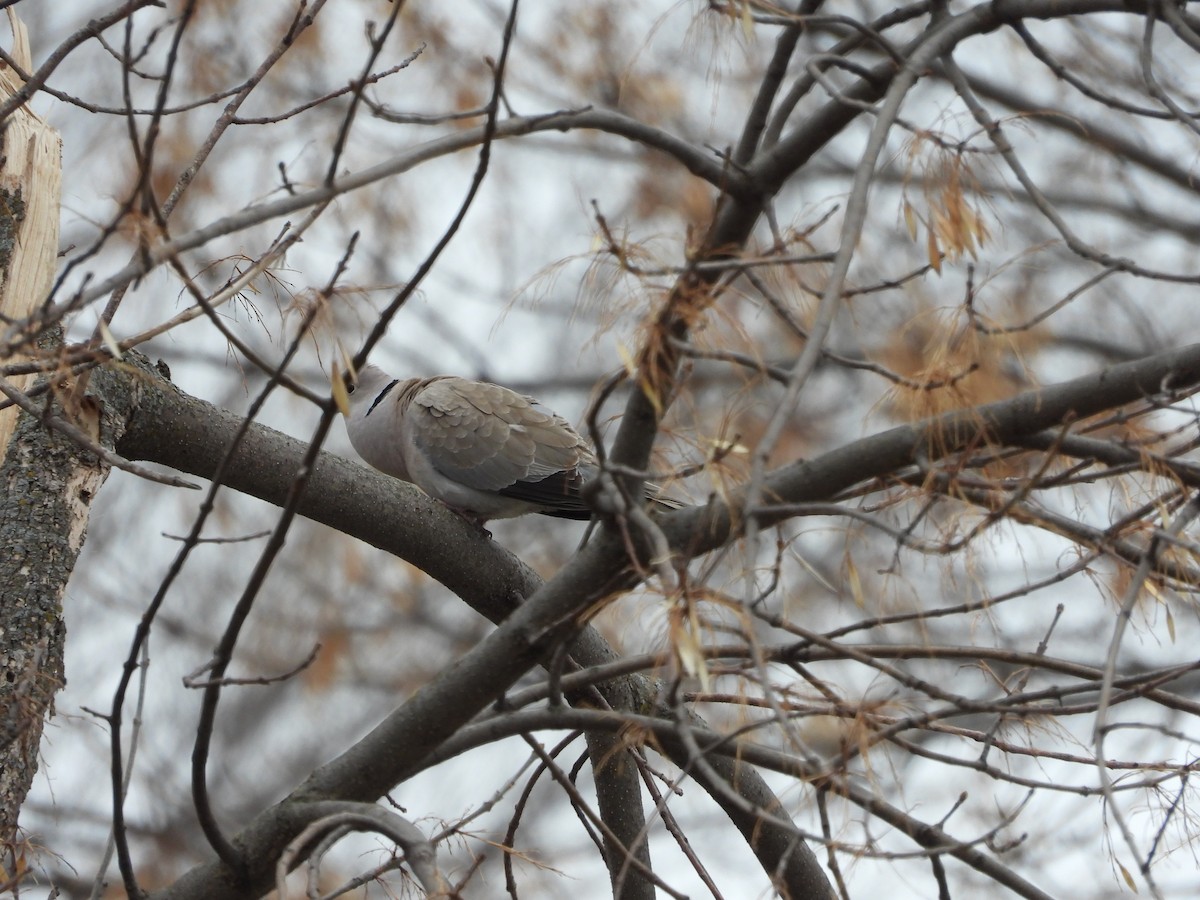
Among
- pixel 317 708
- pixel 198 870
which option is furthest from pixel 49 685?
pixel 317 708

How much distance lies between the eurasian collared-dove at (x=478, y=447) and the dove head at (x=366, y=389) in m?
0.13

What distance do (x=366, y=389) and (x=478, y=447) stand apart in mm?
746

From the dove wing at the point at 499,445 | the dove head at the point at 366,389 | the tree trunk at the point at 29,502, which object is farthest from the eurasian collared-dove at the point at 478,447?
the tree trunk at the point at 29,502

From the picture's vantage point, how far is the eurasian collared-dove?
12.8 feet

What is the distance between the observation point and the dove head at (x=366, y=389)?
14.3 feet

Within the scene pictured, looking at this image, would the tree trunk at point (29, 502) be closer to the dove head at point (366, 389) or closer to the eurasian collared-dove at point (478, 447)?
the eurasian collared-dove at point (478, 447)

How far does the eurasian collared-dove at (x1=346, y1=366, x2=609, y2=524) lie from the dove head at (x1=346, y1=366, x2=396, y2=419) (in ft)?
0.43

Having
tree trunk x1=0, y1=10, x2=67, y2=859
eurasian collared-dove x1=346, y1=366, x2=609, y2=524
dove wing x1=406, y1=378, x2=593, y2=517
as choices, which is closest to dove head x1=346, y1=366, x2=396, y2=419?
eurasian collared-dove x1=346, y1=366, x2=609, y2=524

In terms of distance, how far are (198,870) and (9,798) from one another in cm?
43

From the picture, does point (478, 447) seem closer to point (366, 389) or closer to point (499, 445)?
point (499, 445)

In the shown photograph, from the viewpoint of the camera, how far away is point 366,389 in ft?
14.7

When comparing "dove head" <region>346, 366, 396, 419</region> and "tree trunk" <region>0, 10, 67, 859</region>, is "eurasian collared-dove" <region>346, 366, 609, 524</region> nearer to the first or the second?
"dove head" <region>346, 366, 396, 419</region>

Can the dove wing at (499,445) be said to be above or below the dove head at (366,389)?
below

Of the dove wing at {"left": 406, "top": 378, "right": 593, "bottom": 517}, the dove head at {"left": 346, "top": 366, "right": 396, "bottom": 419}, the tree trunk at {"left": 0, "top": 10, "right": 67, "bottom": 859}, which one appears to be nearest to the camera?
the tree trunk at {"left": 0, "top": 10, "right": 67, "bottom": 859}
